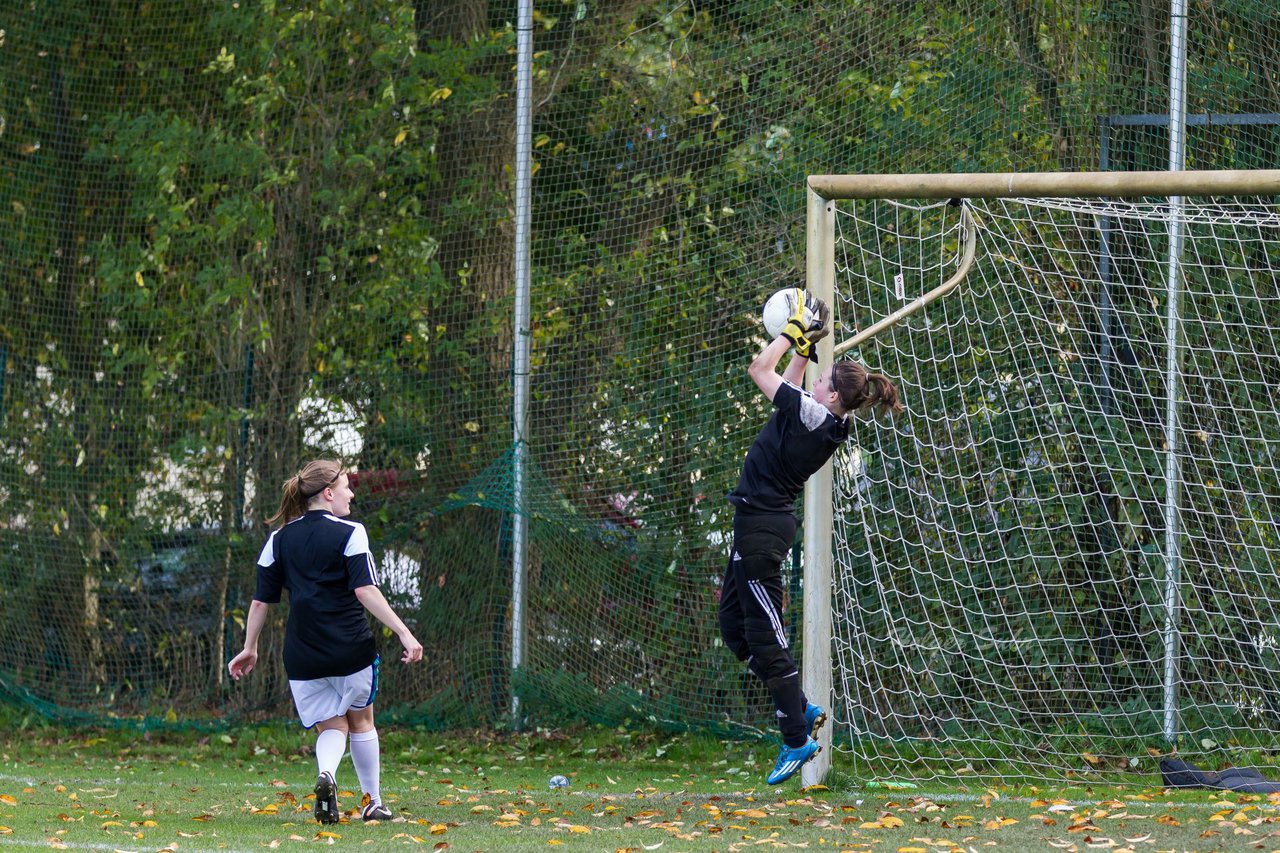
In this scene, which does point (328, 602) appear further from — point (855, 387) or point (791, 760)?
point (855, 387)

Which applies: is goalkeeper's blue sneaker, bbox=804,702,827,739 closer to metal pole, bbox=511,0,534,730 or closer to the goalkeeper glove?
the goalkeeper glove

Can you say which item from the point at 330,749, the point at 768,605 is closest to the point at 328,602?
the point at 330,749

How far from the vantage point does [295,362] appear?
9.74 m

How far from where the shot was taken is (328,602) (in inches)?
228

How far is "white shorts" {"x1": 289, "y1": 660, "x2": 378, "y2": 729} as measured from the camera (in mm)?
5816

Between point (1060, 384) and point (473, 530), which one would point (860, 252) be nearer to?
point (1060, 384)

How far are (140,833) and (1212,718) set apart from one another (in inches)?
205

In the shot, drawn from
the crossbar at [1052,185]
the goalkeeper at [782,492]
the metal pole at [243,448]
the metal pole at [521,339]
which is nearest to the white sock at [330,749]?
the goalkeeper at [782,492]

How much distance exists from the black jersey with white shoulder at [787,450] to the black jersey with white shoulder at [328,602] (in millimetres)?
1582

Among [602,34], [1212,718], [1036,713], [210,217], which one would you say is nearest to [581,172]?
[602,34]

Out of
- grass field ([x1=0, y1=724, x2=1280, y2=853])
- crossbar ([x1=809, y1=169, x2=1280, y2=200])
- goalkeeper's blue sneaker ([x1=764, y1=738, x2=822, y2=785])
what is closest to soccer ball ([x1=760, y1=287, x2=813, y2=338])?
crossbar ([x1=809, y1=169, x2=1280, y2=200])

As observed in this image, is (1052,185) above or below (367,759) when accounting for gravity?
above

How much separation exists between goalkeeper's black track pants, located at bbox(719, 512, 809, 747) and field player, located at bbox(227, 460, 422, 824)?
4.78 ft

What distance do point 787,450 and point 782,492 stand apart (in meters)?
0.20
